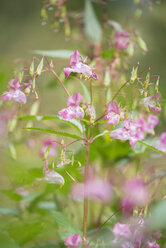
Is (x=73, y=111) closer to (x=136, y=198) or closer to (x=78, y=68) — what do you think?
(x=78, y=68)

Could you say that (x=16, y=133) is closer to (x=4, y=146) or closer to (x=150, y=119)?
(x=4, y=146)

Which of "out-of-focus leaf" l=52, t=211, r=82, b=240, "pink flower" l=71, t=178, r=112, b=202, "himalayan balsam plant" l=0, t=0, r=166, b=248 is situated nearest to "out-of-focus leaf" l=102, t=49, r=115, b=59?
"himalayan balsam plant" l=0, t=0, r=166, b=248

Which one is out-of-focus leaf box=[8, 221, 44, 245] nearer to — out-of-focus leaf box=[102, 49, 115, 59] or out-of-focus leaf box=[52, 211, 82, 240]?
out-of-focus leaf box=[52, 211, 82, 240]

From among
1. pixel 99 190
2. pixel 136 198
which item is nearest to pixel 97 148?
pixel 99 190

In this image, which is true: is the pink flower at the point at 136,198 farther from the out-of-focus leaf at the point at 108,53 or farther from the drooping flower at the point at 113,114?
the out-of-focus leaf at the point at 108,53

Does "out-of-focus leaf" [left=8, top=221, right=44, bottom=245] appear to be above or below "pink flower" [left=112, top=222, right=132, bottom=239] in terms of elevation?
below

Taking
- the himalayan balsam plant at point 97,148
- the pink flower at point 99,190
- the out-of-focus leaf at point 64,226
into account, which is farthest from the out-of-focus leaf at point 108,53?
the out-of-focus leaf at point 64,226

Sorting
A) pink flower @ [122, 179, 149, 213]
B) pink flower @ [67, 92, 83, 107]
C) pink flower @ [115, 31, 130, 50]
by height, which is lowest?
pink flower @ [122, 179, 149, 213]
